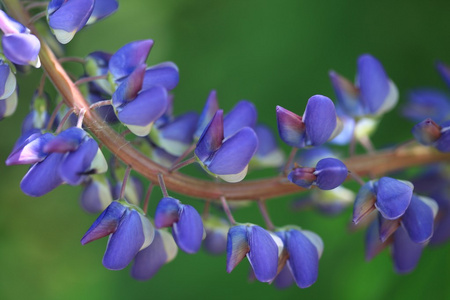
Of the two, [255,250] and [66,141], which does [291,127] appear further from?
[66,141]

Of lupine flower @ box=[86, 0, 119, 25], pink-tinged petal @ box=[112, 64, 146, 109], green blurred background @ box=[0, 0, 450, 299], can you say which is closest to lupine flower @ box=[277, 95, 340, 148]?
pink-tinged petal @ box=[112, 64, 146, 109]

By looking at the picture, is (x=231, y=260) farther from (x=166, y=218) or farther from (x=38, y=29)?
(x=38, y=29)

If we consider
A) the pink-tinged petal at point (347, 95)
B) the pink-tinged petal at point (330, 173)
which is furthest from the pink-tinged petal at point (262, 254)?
the pink-tinged petal at point (347, 95)

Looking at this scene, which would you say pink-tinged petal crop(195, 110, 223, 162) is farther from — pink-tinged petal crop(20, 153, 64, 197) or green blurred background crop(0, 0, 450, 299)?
green blurred background crop(0, 0, 450, 299)

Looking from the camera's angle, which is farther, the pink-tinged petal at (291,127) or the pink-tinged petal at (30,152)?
the pink-tinged petal at (291,127)

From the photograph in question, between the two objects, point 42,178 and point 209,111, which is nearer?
point 42,178

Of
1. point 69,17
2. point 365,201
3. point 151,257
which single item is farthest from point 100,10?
point 365,201

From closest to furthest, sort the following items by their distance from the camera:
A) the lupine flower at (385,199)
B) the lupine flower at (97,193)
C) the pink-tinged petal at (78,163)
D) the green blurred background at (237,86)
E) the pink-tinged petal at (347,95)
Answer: the pink-tinged petal at (78,163), the lupine flower at (385,199), the lupine flower at (97,193), the pink-tinged petal at (347,95), the green blurred background at (237,86)

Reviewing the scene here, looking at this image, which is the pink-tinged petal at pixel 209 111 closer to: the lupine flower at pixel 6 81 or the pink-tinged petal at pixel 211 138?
the pink-tinged petal at pixel 211 138
